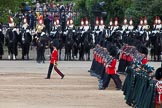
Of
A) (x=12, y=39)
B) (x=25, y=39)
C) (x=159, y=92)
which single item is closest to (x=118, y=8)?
(x=25, y=39)

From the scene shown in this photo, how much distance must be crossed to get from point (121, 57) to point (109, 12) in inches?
747

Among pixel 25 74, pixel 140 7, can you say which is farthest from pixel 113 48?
pixel 140 7

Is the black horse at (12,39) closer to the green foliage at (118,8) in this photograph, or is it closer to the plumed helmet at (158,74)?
the green foliage at (118,8)

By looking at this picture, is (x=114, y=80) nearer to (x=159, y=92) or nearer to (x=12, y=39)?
(x=159, y=92)

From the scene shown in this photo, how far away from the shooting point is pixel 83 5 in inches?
2148

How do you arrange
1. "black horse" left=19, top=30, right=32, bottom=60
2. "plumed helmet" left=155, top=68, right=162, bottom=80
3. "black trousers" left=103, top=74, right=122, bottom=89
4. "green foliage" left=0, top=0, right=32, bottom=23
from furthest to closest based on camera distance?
"green foliage" left=0, top=0, right=32, bottom=23 < "black horse" left=19, top=30, right=32, bottom=60 < "black trousers" left=103, top=74, right=122, bottom=89 < "plumed helmet" left=155, top=68, right=162, bottom=80

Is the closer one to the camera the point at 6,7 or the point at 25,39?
the point at 25,39

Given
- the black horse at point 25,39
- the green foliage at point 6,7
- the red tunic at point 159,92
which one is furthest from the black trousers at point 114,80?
the green foliage at point 6,7

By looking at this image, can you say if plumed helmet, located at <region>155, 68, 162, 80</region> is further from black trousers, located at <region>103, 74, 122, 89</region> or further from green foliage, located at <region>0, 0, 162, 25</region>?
green foliage, located at <region>0, 0, 162, 25</region>

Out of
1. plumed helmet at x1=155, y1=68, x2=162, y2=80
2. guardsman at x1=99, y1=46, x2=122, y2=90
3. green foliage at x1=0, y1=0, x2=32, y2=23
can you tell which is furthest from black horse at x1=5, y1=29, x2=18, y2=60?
plumed helmet at x1=155, y1=68, x2=162, y2=80

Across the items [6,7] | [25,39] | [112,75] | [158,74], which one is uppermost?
[158,74]

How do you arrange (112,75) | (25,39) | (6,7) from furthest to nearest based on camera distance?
(6,7) → (25,39) → (112,75)

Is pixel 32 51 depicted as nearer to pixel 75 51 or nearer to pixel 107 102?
pixel 75 51

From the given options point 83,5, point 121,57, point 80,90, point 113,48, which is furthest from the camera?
point 83,5
